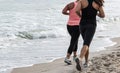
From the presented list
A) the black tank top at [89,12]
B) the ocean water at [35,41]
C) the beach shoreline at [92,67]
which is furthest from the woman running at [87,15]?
the ocean water at [35,41]

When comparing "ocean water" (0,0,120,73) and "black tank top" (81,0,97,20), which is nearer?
"black tank top" (81,0,97,20)

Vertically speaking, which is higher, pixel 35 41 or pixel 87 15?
pixel 87 15

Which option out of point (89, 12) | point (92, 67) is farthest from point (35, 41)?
point (89, 12)

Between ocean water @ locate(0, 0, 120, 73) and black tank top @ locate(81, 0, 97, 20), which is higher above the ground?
black tank top @ locate(81, 0, 97, 20)

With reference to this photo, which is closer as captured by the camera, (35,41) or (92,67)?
(92,67)

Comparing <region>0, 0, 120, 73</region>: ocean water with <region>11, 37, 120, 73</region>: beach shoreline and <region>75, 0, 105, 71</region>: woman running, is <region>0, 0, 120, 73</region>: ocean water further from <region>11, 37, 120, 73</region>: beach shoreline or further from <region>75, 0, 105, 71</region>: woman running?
<region>75, 0, 105, 71</region>: woman running

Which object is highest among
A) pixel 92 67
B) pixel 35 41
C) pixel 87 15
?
pixel 87 15

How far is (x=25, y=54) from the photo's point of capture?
11.2m

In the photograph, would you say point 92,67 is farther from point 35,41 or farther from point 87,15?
point 35,41

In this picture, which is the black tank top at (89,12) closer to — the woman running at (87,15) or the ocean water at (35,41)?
the woman running at (87,15)

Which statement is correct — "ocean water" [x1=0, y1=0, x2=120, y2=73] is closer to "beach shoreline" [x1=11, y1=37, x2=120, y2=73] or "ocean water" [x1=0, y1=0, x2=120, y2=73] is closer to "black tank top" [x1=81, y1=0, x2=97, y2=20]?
"beach shoreline" [x1=11, y1=37, x2=120, y2=73]

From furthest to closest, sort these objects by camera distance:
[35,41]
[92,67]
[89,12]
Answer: [35,41] < [92,67] < [89,12]

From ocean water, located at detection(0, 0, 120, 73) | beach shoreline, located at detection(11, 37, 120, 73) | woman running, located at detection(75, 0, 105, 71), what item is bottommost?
ocean water, located at detection(0, 0, 120, 73)

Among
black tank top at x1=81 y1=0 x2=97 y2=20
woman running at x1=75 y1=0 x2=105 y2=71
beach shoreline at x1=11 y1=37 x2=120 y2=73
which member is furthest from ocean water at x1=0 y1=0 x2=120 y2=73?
black tank top at x1=81 y1=0 x2=97 y2=20
